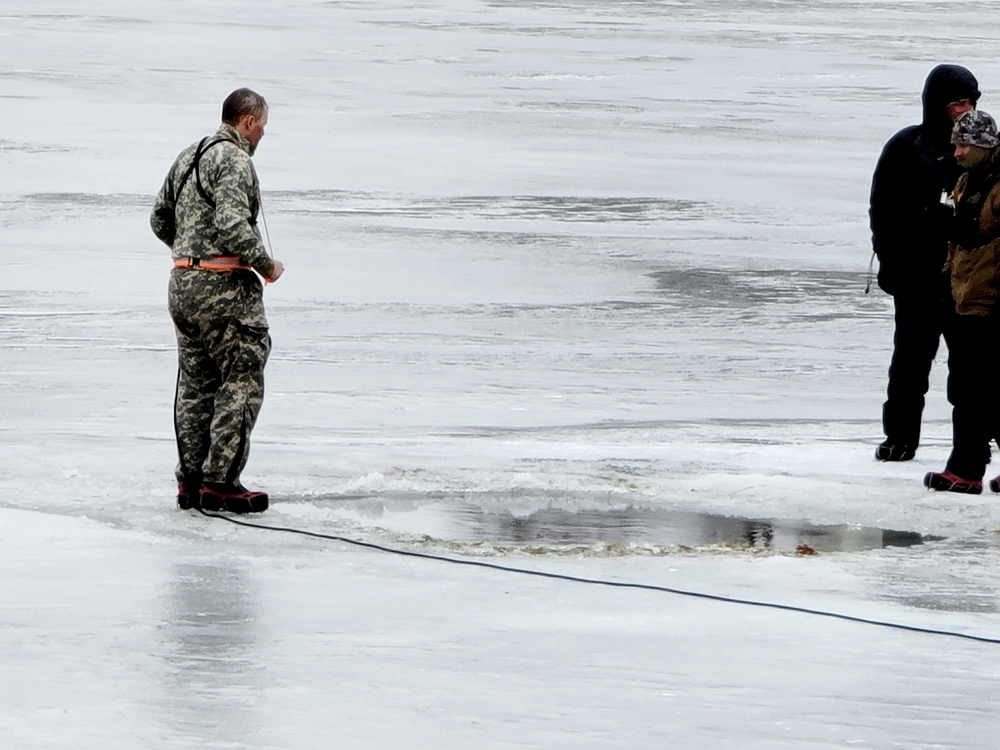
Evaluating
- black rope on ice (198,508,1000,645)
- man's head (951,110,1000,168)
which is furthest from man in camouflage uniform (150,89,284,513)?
man's head (951,110,1000,168)

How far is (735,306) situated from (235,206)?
6.18 m

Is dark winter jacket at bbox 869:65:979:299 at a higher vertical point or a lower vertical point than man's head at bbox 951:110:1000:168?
lower

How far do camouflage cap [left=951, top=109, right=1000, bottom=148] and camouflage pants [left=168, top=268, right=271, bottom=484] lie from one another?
110 inches

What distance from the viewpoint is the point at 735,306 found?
1280cm

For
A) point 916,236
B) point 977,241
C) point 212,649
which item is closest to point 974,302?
point 977,241

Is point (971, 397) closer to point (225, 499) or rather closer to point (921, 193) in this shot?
point (921, 193)

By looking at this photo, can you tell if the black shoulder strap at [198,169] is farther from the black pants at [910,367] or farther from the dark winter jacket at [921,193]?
the black pants at [910,367]

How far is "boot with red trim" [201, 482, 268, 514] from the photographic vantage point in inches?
292

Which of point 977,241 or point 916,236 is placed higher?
point 977,241

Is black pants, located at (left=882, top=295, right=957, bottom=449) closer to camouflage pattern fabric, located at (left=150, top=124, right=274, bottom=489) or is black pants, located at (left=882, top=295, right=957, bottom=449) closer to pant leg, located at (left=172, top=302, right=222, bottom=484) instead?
camouflage pattern fabric, located at (left=150, top=124, right=274, bottom=489)

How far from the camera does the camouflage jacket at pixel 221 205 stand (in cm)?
714

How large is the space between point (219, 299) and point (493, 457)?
1.86 m

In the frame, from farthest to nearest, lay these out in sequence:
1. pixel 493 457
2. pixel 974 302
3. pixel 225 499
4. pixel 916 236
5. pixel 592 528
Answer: pixel 493 457
pixel 916 236
pixel 974 302
pixel 592 528
pixel 225 499

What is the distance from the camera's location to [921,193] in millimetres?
8344
